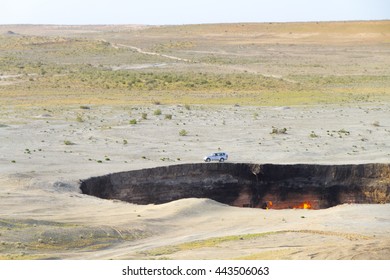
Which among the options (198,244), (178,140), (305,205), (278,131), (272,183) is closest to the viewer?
(198,244)

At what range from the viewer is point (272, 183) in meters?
38.1

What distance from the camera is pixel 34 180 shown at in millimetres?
34906

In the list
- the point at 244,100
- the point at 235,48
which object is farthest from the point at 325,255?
the point at 235,48

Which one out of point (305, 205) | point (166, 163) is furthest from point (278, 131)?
point (166, 163)

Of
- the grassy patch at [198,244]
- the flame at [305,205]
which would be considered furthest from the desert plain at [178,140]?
the flame at [305,205]

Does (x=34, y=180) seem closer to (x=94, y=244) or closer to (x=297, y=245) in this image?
(x=94, y=244)

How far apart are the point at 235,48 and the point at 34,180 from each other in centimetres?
9743

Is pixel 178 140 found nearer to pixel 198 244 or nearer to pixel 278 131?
pixel 278 131

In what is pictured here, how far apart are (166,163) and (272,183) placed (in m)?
4.41

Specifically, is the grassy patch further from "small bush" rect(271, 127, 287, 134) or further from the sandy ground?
"small bush" rect(271, 127, 287, 134)

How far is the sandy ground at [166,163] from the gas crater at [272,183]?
1.34 metres

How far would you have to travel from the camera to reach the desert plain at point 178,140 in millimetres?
26391

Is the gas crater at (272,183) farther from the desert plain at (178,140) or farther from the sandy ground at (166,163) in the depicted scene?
the sandy ground at (166,163)

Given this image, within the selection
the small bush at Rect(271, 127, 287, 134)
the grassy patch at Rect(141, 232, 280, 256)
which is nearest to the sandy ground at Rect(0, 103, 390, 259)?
the grassy patch at Rect(141, 232, 280, 256)
